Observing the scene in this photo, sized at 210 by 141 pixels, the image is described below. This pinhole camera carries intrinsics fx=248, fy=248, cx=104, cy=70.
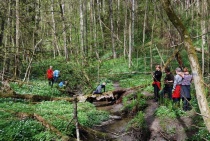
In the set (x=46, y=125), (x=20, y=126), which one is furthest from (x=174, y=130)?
(x=20, y=126)

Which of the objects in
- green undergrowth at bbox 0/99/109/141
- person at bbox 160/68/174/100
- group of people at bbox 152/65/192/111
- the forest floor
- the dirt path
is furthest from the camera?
person at bbox 160/68/174/100

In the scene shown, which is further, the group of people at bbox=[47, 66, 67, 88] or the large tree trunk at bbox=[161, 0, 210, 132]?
the group of people at bbox=[47, 66, 67, 88]

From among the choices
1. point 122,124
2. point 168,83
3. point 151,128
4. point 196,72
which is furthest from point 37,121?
point 196,72

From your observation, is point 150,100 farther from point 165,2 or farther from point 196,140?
point 165,2

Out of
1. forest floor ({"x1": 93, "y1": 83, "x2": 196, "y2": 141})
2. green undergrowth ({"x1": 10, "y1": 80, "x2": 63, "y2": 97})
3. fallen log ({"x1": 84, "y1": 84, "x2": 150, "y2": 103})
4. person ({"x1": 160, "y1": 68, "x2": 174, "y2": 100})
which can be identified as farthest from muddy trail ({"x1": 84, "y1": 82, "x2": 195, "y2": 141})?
green undergrowth ({"x1": 10, "y1": 80, "x2": 63, "y2": 97})

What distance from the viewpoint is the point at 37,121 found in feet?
32.2

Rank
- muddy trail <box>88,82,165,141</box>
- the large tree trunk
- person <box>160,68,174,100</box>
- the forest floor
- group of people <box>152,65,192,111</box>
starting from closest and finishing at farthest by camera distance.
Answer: the large tree trunk < the forest floor < muddy trail <box>88,82,165,141</box> < group of people <box>152,65,192,111</box> < person <box>160,68,174,100</box>

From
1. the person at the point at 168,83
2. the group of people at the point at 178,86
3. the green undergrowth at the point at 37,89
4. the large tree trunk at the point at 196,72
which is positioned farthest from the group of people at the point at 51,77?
the large tree trunk at the point at 196,72

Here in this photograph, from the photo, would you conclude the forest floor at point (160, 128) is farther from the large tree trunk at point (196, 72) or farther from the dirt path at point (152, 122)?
the large tree trunk at point (196, 72)

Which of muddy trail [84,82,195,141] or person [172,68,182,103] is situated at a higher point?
person [172,68,182,103]

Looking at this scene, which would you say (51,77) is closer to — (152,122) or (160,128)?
(152,122)

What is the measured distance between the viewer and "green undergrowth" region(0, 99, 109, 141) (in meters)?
8.88

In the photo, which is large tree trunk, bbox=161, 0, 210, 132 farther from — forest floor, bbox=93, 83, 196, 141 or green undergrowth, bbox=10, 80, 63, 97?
green undergrowth, bbox=10, 80, 63, 97

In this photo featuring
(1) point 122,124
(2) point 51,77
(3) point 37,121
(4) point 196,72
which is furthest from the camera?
(2) point 51,77
